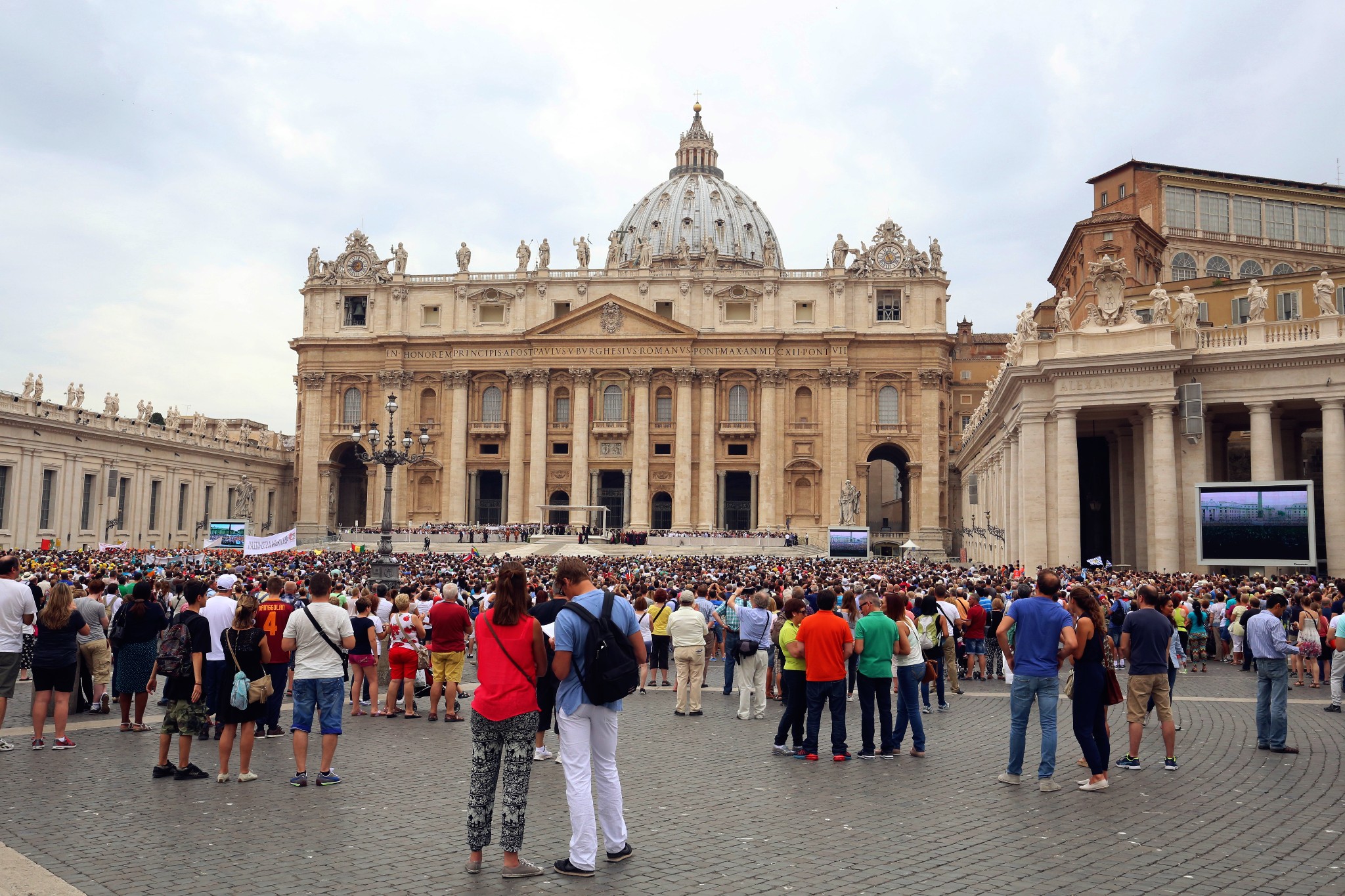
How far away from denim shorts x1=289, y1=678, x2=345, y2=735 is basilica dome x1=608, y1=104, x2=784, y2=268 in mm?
93621

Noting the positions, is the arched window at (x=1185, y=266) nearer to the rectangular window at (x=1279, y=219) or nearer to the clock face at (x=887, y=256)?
the rectangular window at (x=1279, y=219)

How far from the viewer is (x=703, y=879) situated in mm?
6562

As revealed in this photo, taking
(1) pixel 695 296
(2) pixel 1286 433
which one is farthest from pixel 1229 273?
(1) pixel 695 296

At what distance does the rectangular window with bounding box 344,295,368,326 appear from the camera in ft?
242

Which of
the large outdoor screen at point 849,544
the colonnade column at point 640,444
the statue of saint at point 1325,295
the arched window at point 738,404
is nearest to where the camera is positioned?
the statue of saint at point 1325,295

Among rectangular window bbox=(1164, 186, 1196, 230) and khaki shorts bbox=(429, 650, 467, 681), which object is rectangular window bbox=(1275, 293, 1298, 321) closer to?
rectangular window bbox=(1164, 186, 1196, 230)

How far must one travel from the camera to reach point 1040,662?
9.08m

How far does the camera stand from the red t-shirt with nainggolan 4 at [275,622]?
959 cm

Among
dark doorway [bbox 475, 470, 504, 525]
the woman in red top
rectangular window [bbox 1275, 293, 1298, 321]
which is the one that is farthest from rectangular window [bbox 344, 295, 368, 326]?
the woman in red top

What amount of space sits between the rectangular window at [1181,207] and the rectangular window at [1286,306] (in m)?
11.9

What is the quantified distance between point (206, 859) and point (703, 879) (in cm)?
334

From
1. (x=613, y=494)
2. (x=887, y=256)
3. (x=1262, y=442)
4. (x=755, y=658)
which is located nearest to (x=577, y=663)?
(x=755, y=658)

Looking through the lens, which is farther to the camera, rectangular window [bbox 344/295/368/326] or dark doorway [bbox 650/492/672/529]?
rectangular window [bbox 344/295/368/326]

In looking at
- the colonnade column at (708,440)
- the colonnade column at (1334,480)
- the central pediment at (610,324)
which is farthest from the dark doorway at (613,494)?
the colonnade column at (1334,480)
